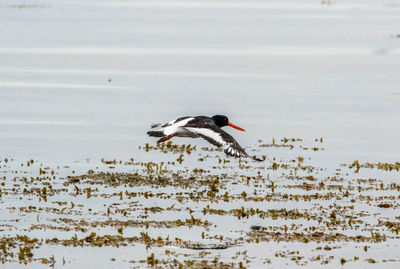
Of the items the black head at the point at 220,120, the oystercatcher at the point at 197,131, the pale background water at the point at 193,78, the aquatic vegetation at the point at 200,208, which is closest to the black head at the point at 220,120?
the black head at the point at 220,120

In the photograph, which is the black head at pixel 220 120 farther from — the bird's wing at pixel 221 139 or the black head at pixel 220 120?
the bird's wing at pixel 221 139

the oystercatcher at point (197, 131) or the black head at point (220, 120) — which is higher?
the black head at point (220, 120)

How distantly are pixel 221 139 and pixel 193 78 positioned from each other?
13.7 metres

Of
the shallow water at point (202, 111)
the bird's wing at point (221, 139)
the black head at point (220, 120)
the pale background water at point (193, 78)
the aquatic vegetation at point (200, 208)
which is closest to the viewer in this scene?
the aquatic vegetation at point (200, 208)

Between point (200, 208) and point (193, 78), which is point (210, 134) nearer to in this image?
point (200, 208)

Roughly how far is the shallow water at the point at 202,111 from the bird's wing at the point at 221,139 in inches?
16.7

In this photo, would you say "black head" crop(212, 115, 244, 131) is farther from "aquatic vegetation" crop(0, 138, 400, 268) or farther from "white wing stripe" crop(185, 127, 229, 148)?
"white wing stripe" crop(185, 127, 229, 148)

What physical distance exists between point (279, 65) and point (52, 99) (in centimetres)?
1022

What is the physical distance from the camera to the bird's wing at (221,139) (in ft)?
46.4

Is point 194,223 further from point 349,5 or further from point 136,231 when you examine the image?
point 349,5

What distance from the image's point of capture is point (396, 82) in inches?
1098

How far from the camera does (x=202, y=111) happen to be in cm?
2202

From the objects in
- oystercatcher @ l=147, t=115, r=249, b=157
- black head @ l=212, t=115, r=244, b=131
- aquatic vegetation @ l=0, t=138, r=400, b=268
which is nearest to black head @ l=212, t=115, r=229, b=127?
black head @ l=212, t=115, r=244, b=131

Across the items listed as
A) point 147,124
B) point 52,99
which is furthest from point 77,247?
point 52,99
